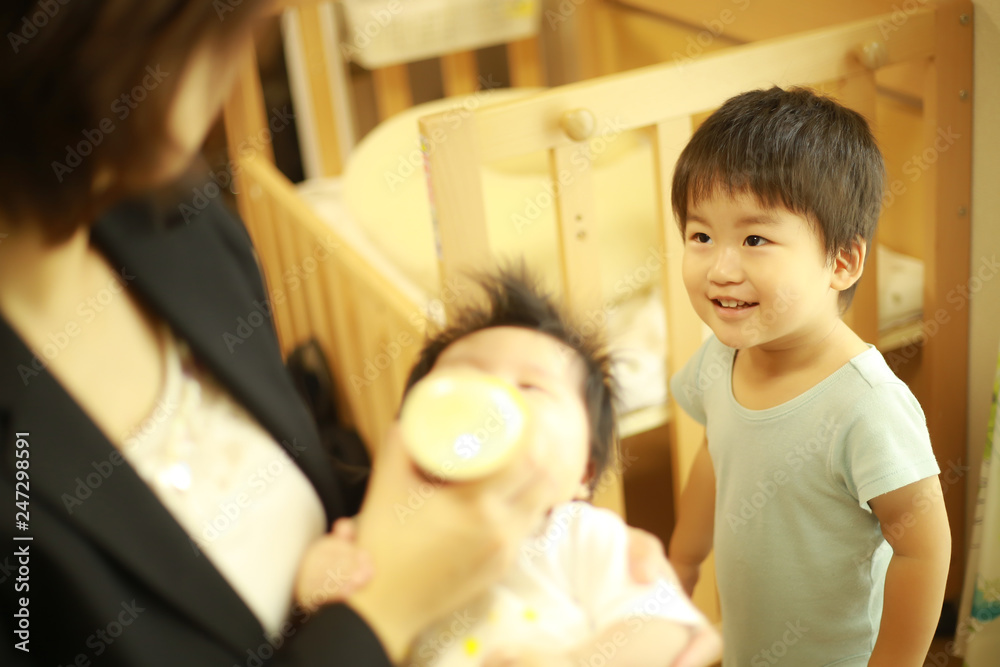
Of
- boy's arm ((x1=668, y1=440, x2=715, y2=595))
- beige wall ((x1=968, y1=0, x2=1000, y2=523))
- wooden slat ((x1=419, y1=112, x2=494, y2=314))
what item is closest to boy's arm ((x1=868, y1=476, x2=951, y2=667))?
boy's arm ((x1=668, y1=440, x2=715, y2=595))

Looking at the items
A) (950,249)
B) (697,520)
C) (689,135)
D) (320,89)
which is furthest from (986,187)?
(320,89)

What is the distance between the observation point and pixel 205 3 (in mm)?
262

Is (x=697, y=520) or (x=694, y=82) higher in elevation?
(x=694, y=82)

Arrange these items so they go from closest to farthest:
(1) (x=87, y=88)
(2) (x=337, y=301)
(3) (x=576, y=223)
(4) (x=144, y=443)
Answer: (1) (x=87, y=88)
(4) (x=144, y=443)
(3) (x=576, y=223)
(2) (x=337, y=301)

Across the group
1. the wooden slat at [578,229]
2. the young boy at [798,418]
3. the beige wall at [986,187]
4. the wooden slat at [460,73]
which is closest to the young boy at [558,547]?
the young boy at [798,418]

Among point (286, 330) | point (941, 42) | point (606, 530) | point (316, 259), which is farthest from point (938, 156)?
point (286, 330)

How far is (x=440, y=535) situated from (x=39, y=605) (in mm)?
152

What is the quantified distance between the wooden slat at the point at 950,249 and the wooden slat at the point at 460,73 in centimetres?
130

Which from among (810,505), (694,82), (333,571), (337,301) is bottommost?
(337,301)

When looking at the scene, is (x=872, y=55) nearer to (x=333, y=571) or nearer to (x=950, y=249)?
(x=950, y=249)

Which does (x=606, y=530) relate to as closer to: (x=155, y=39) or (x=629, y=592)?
(x=629, y=592)

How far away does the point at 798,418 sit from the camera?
0.49 meters

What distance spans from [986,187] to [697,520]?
340 mm

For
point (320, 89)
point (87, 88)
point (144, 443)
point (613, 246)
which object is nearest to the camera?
point (87, 88)
